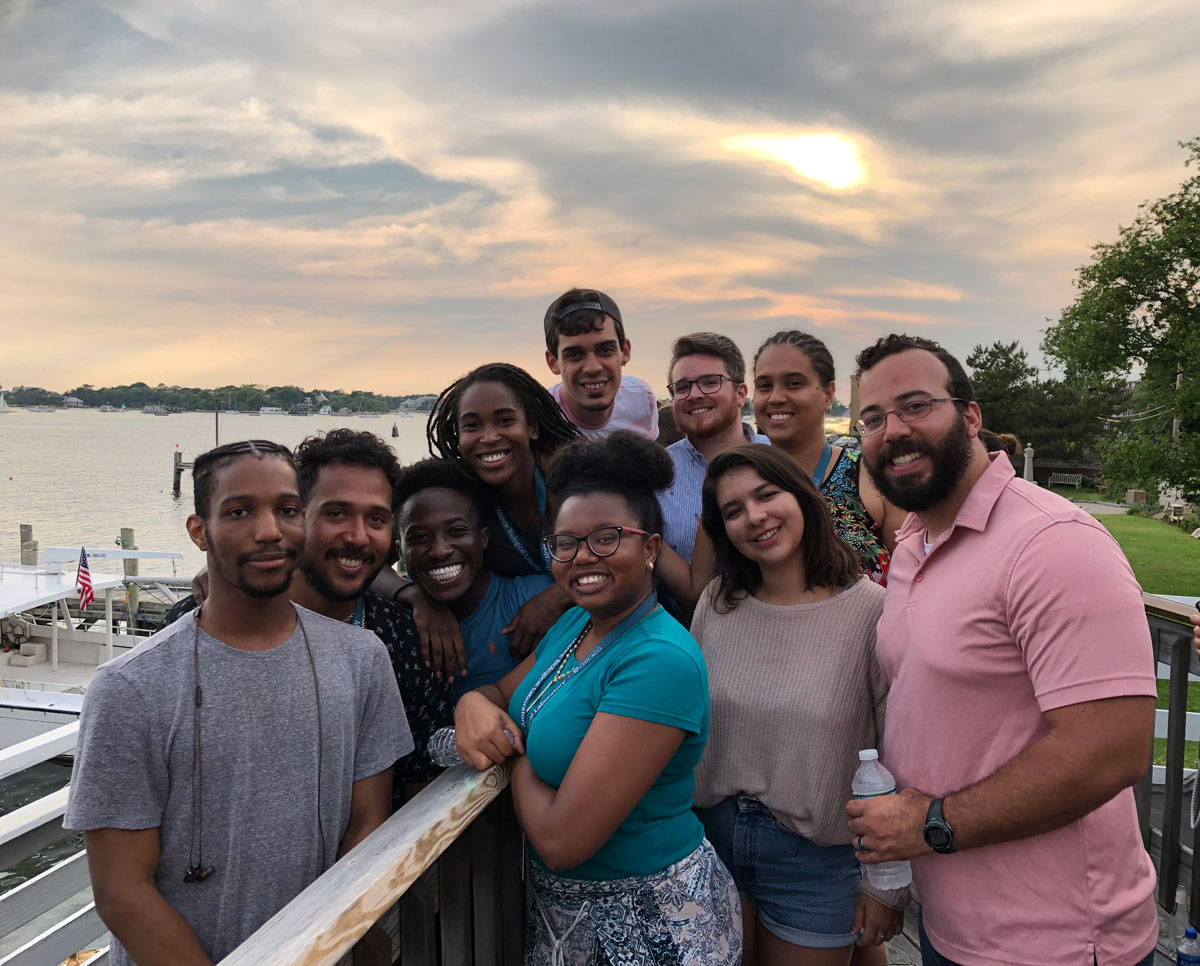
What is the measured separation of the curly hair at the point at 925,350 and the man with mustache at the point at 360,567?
157 cm

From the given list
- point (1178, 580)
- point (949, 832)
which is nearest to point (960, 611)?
point (949, 832)

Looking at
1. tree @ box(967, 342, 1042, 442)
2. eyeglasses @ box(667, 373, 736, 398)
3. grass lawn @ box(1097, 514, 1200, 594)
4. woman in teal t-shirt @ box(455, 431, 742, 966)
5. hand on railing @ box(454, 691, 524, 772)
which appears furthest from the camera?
tree @ box(967, 342, 1042, 442)

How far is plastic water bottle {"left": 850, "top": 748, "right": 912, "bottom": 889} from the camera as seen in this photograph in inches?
87.1

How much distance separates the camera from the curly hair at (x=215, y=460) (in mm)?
2135

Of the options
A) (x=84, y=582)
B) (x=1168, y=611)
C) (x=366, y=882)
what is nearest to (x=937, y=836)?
(x=366, y=882)

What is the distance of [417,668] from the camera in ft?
8.60

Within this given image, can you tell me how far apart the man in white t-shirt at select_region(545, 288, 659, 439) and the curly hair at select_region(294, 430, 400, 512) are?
1276 millimetres

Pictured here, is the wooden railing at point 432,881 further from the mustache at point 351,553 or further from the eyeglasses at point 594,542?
the mustache at point 351,553

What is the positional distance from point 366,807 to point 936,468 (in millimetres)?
1769

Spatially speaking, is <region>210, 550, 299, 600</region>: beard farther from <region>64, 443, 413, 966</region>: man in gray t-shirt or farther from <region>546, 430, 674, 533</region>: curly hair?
<region>546, 430, 674, 533</region>: curly hair

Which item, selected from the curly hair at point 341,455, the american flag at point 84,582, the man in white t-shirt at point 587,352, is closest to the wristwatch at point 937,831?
the curly hair at point 341,455

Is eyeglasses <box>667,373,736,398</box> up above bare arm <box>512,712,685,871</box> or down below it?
above

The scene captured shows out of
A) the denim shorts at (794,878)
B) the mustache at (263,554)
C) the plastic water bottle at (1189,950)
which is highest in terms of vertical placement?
the mustache at (263,554)

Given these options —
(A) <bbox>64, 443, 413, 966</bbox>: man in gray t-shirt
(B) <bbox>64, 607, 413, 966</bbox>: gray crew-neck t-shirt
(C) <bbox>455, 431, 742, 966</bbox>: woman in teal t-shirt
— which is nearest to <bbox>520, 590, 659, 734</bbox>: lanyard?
(C) <bbox>455, 431, 742, 966</bbox>: woman in teal t-shirt
